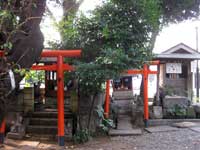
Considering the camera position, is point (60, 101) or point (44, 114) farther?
point (44, 114)

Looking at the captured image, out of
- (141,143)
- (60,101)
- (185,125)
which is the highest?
(60,101)

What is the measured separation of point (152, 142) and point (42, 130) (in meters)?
3.22

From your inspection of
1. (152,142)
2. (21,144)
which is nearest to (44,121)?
(21,144)

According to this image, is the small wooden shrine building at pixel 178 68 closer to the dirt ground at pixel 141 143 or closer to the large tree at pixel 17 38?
the dirt ground at pixel 141 143

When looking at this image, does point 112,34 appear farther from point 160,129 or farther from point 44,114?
point 160,129

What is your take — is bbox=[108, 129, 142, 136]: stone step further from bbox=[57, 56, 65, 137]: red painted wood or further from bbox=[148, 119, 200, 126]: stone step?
bbox=[57, 56, 65, 137]: red painted wood

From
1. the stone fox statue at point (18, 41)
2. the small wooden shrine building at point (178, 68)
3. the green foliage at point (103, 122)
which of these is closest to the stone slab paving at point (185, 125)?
the green foliage at point (103, 122)

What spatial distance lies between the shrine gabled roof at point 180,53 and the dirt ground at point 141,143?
15.6ft

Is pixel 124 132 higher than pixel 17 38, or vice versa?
pixel 17 38

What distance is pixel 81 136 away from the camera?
8.56m

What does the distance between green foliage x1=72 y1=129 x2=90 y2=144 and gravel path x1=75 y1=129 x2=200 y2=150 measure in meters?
0.17

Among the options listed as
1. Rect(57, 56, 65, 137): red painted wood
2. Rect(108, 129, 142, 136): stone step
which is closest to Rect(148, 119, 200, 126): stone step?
Rect(108, 129, 142, 136): stone step

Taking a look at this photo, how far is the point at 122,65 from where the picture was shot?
8188 mm

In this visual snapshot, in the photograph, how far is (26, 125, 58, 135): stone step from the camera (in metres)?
9.17
